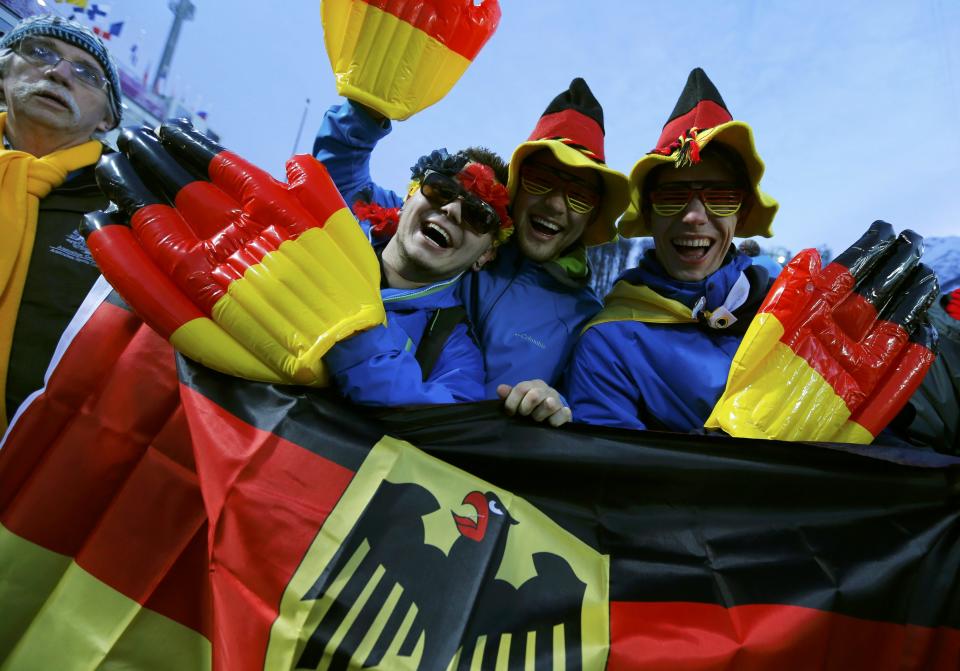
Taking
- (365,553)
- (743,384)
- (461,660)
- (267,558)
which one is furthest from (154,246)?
(743,384)

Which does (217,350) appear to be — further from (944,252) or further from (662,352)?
(944,252)

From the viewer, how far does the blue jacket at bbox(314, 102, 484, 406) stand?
1.49 m

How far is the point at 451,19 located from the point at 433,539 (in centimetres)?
193

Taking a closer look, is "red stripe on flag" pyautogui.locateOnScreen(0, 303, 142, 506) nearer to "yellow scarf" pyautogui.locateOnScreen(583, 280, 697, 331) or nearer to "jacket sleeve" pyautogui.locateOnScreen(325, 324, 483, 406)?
"jacket sleeve" pyautogui.locateOnScreen(325, 324, 483, 406)

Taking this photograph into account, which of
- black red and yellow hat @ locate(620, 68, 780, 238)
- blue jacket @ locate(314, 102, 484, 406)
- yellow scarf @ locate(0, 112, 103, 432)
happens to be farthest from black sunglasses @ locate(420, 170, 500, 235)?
yellow scarf @ locate(0, 112, 103, 432)

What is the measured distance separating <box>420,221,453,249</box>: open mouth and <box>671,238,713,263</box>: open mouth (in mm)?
1021

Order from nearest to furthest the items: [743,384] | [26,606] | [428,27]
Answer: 1. [26,606]
2. [743,384]
3. [428,27]

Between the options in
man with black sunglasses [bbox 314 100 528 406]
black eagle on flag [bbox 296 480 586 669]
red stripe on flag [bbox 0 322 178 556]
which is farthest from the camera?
man with black sunglasses [bbox 314 100 528 406]

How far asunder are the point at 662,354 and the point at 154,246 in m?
1.82

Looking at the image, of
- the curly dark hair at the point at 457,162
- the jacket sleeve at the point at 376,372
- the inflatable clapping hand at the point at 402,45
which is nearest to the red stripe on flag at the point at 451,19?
the inflatable clapping hand at the point at 402,45

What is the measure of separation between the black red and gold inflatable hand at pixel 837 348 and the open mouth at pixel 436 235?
1.18 meters

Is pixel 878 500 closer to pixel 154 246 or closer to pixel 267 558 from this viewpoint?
pixel 267 558

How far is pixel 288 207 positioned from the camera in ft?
4.98

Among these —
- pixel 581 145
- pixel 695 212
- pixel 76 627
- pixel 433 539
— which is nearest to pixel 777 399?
pixel 695 212
